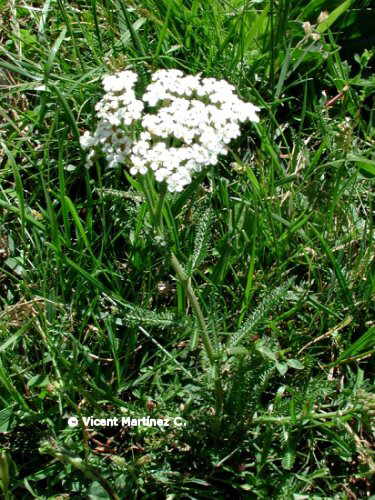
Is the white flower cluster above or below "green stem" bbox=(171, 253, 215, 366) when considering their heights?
above

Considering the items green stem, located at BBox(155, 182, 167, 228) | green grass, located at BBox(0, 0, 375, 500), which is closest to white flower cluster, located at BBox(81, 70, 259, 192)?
green stem, located at BBox(155, 182, 167, 228)

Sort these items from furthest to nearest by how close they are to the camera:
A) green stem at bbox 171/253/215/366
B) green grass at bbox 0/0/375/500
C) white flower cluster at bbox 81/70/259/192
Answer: green grass at bbox 0/0/375/500
green stem at bbox 171/253/215/366
white flower cluster at bbox 81/70/259/192

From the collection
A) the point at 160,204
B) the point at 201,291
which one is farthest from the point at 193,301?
the point at 201,291

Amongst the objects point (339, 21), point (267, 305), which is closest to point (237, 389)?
point (267, 305)

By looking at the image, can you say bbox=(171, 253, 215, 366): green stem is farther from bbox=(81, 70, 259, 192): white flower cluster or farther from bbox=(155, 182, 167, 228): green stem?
bbox=(81, 70, 259, 192): white flower cluster

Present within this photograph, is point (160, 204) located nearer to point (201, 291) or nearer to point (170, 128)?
point (170, 128)

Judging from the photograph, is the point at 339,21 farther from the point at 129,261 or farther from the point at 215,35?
the point at 129,261

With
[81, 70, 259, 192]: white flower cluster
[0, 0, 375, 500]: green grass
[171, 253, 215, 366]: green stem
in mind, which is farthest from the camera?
[0, 0, 375, 500]: green grass
